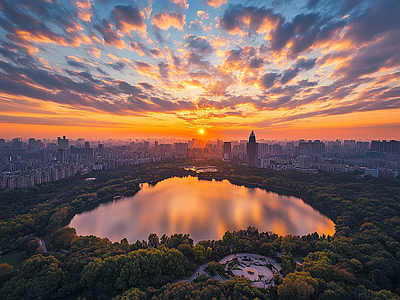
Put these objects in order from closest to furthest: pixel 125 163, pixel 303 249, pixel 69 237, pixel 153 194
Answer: pixel 303 249 < pixel 69 237 < pixel 153 194 < pixel 125 163

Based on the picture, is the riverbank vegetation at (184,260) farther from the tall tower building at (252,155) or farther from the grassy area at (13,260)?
the tall tower building at (252,155)

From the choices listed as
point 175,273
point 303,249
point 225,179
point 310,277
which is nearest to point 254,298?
point 310,277

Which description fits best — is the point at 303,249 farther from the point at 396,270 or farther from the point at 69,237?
Answer: the point at 69,237

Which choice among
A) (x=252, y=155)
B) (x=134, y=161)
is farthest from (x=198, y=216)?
(x=134, y=161)

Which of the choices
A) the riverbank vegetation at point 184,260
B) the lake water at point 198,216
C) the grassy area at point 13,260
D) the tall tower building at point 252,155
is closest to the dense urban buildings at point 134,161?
the tall tower building at point 252,155

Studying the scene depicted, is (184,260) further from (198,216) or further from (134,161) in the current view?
(134,161)

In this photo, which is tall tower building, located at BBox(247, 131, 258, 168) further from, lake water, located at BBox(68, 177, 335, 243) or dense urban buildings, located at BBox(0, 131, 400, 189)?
lake water, located at BBox(68, 177, 335, 243)
